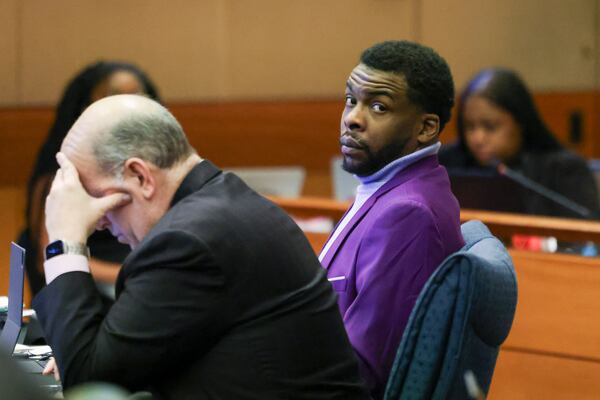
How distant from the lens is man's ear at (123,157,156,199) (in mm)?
2182

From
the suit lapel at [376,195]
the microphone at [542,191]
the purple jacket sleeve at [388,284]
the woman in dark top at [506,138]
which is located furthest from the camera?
the woman in dark top at [506,138]

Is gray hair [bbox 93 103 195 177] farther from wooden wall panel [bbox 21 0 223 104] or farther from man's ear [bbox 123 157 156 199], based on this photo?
wooden wall panel [bbox 21 0 223 104]

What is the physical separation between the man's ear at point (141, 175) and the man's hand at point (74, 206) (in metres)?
0.03

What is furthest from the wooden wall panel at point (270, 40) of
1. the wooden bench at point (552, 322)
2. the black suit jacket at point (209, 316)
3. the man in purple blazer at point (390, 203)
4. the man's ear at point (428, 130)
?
the black suit jacket at point (209, 316)

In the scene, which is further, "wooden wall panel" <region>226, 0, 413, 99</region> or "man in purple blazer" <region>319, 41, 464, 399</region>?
"wooden wall panel" <region>226, 0, 413, 99</region>

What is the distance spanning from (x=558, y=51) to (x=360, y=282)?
5.03 metres

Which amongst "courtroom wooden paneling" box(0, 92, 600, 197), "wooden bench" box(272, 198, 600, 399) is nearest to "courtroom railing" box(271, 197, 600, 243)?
"wooden bench" box(272, 198, 600, 399)

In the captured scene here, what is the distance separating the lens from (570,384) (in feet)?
11.6

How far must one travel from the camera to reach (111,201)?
220cm

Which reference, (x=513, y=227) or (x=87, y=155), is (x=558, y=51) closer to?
(x=513, y=227)

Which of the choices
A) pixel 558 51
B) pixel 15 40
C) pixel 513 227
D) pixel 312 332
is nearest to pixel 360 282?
pixel 312 332

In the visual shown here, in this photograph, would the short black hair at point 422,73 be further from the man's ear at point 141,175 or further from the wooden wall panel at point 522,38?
the wooden wall panel at point 522,38

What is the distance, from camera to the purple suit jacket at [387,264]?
238 cm

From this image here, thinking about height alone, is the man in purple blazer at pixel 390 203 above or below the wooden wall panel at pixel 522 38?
above
